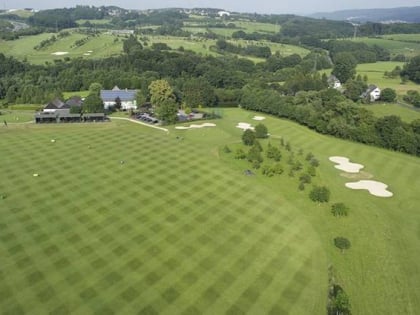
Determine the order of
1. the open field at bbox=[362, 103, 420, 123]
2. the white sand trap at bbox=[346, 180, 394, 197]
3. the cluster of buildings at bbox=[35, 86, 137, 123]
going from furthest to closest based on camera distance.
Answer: the open field at bbox=[362, 103, 420, 123] → the cluster of buildings at bbox=[35, 86, 137, 123] → the white sand trap at bbox=[346, 180, 394, 197]

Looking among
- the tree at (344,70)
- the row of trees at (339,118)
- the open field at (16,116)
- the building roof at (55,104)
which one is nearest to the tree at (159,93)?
the row of trees at (339,118)

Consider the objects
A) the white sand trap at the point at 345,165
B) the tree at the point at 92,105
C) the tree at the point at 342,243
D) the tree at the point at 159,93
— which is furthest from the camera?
the tree at the point at 159,93

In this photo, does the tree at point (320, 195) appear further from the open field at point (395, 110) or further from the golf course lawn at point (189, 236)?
the open field at point (395, 110)

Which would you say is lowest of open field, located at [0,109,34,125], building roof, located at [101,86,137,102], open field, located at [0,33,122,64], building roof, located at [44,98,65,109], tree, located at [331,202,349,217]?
tree, located at [331,202,349,217]

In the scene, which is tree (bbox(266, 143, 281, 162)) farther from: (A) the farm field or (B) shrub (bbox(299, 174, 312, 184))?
(A) the farm field

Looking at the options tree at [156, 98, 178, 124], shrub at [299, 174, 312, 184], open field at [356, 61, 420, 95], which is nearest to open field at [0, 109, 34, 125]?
tree at [156, 98, 178, 124]

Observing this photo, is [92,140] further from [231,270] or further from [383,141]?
[383,141]

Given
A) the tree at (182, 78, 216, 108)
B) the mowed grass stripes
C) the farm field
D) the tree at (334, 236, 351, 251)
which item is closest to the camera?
the mowed grass stripes
